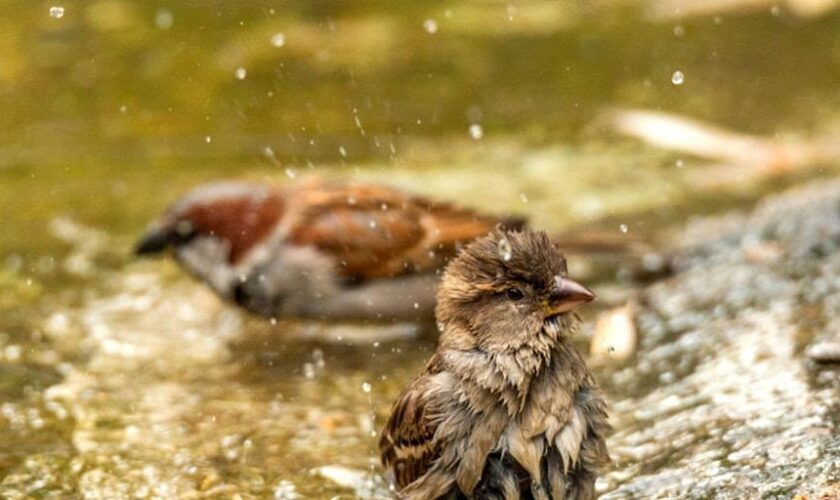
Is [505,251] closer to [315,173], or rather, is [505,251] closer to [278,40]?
[315,173]

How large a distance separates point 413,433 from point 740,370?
122cm

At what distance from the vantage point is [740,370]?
406 cm

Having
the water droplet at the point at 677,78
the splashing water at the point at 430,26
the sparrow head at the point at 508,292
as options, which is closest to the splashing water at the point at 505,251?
the sparrow head at the point at 508,292

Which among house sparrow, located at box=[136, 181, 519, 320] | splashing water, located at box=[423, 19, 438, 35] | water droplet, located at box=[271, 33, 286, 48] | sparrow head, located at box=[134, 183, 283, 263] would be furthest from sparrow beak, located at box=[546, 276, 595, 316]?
splashing water, located at box=[423, 19, 438, 35]

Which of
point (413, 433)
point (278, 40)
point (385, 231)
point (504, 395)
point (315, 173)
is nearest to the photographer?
point (504, 395)

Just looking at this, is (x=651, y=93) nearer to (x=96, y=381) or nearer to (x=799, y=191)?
(x=799, y=191)

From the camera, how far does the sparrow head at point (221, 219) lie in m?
5.73

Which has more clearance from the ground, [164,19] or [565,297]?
[164,19]

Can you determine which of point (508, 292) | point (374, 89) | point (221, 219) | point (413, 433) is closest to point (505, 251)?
point (508, 292)

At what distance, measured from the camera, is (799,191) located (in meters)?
5.91

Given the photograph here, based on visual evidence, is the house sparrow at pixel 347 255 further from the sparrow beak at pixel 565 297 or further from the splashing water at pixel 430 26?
the splashing water at pixel 430 26

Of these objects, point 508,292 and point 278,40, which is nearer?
point 508,292

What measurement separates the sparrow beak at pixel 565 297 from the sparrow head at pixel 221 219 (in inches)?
100

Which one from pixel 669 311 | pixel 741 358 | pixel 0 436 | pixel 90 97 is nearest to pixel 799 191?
pixel 669 311
